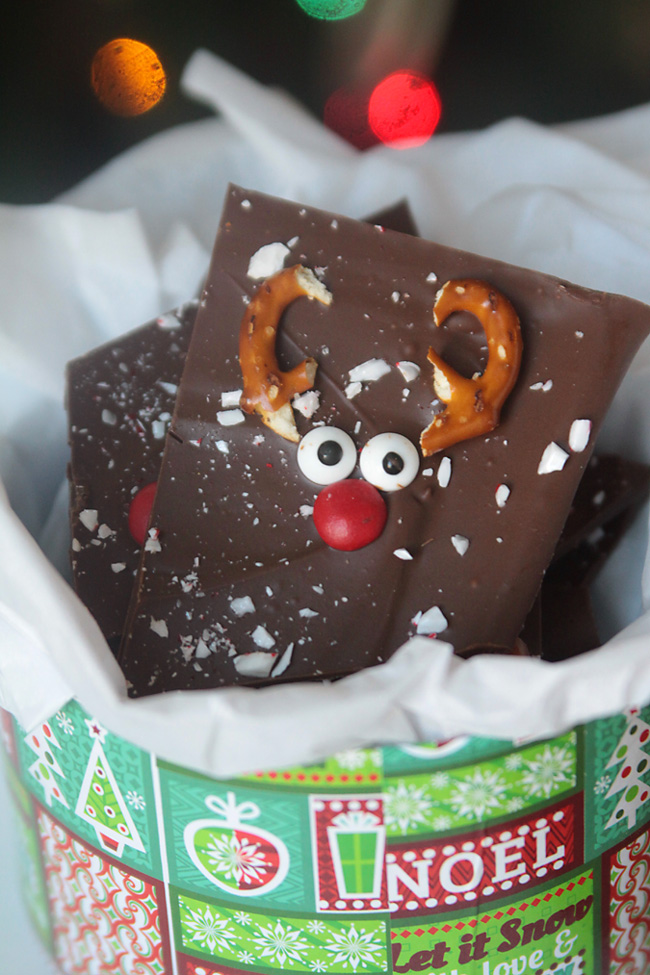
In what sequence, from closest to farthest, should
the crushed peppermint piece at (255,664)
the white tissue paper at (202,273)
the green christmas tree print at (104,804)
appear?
1. the white tissue paper at (202,273)
2. the green christmas tree print at (104,804)
3. the crushed peppermint piece at (255,664)

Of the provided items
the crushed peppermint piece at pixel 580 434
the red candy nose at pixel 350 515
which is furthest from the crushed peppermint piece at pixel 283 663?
the crushed peppermint piece at pixel 580 434

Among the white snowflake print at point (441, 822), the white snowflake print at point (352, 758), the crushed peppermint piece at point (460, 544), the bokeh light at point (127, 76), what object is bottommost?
the white snowflake print at point (441, 822)

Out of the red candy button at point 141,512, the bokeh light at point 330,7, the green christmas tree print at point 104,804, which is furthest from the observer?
the bokeh light at point 330,7

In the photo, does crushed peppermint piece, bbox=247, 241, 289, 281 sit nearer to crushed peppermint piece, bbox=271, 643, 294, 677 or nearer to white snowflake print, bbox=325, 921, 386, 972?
crushed peppermint piece, bbox=271, 643, 294, 677

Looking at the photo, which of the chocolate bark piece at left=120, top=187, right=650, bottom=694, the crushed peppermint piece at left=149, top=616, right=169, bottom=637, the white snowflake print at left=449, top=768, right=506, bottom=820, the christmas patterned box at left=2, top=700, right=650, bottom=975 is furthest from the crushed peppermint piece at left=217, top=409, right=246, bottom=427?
the white snowflake print at left=449, top=768, right=506, bottom=820

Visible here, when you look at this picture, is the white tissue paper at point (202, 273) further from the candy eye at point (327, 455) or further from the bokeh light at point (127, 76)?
the candy eye at point (327, 455)

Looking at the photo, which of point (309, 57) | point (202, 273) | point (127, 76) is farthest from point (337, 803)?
point (309, 57)

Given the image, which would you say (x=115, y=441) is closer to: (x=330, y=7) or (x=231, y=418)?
→ (x=231, y=418)
